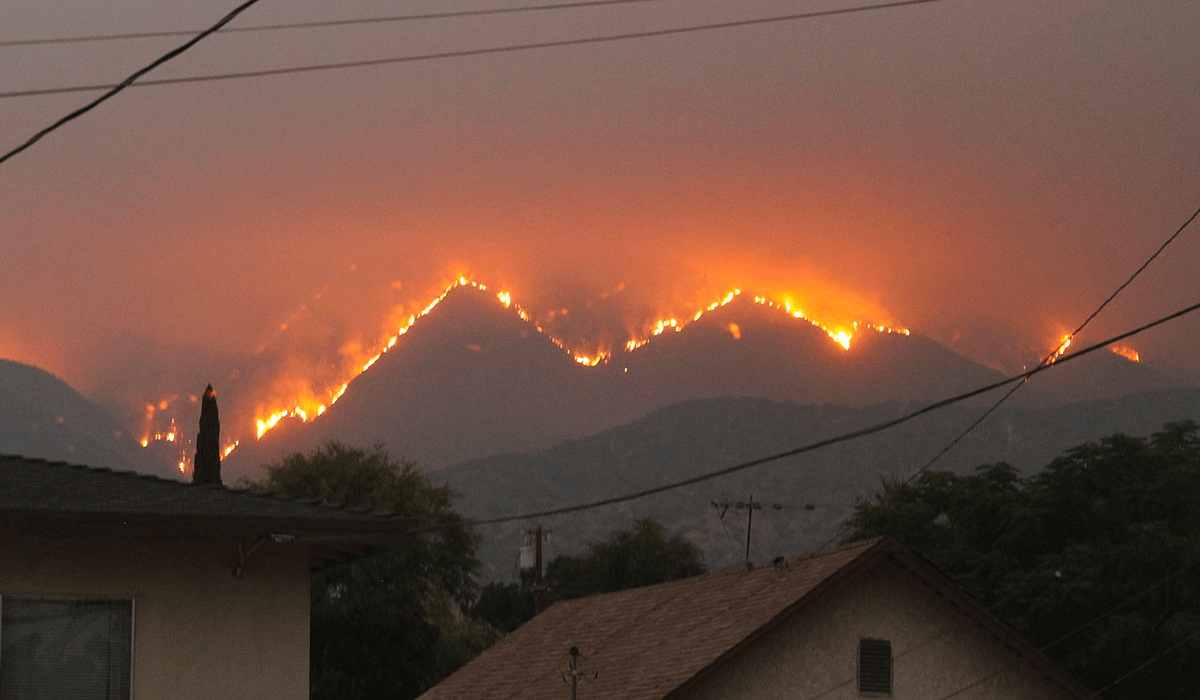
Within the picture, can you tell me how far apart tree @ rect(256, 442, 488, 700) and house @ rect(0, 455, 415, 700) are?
33.5 meters

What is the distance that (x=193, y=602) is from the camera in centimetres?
1302

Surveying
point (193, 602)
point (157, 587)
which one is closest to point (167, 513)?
point (157, 587)

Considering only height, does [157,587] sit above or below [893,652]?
above

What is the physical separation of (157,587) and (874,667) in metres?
16.2

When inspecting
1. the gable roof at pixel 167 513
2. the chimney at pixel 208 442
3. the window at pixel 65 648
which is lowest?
the window at pixel 65 648

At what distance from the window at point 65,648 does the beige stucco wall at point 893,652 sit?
46.6 feet

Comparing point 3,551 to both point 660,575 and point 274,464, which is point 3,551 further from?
point 660,575

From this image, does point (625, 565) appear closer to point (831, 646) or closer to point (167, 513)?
point (831, 646)

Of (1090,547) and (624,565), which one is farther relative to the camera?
(624,565)

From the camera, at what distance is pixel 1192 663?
40.6 m

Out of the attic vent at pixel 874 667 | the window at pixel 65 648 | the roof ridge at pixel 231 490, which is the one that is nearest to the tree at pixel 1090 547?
the attic vent at pixel 874 667

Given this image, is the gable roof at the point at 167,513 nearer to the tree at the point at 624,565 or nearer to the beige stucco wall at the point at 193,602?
the beige stucco wall at the point at 193,602

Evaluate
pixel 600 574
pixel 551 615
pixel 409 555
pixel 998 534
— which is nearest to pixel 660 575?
pixel 600 574

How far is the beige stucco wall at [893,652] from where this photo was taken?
25812mm
